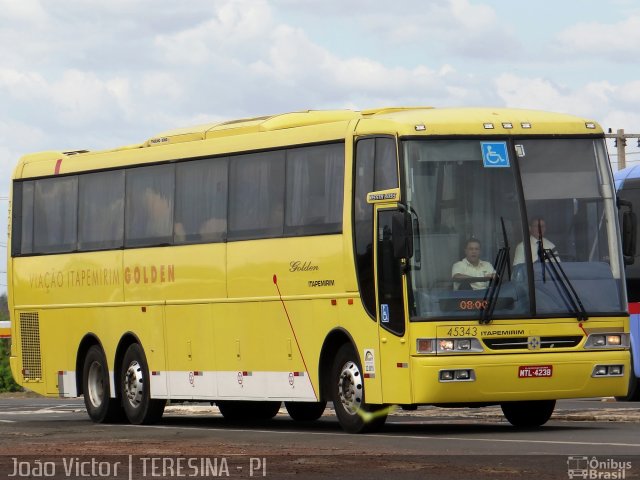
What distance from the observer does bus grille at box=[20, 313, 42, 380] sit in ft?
91.9

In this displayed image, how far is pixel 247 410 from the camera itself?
2656 centimetres

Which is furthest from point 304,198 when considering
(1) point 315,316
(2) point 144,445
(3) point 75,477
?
(3) point 75,477

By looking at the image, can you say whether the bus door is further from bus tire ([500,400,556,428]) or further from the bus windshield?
bus tire ([500,400,556,428])

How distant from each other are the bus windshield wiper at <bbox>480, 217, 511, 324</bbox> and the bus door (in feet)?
2.81


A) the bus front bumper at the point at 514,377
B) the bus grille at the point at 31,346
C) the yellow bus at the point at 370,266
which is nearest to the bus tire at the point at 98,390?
the yellow bus at the point at 370,266

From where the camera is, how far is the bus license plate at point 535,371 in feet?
65.6

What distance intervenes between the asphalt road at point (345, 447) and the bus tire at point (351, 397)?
0.78 ft

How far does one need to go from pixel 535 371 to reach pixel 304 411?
19.0 ft

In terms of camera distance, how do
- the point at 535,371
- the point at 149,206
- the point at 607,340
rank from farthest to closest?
the point at 149,206 < the point at 607,340 < the point at 535,371

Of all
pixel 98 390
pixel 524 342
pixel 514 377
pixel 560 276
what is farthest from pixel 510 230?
pixel 98 390

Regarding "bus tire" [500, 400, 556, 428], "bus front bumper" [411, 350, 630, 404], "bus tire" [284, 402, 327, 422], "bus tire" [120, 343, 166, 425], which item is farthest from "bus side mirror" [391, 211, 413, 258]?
"bus tire" [120, 343, 166, 425]

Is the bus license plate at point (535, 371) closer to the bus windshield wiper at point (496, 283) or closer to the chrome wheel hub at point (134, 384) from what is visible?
the bus windshield wiper at point (496, 283)

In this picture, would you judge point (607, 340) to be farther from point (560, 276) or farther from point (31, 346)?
point (31, 346)

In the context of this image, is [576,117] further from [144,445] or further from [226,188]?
[144,445]
